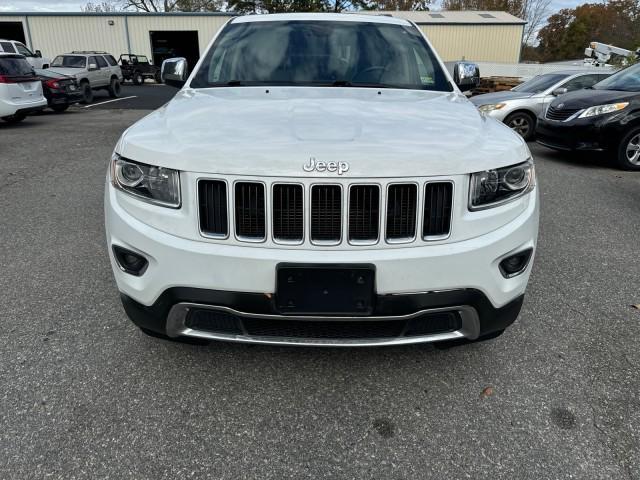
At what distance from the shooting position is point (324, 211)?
6.39 feet

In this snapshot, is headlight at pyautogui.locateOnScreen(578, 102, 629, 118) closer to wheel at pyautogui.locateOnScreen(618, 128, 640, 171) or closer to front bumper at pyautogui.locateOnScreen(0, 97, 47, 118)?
wheel at pyautogui.locateOnScreen(618, 128, 640, 171)

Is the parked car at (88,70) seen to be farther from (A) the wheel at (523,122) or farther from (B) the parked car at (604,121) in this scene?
(B) the parked car at (604,121)

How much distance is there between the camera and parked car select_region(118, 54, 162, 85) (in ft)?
96.2

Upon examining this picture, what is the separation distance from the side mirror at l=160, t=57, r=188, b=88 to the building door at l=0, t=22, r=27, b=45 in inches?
1506

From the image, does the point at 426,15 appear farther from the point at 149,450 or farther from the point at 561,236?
the point at 149,450

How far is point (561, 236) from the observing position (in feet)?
15.1

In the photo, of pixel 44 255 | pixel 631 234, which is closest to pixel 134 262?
pixel 44 255

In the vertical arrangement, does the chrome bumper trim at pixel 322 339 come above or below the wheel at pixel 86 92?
above

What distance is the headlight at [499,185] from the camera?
204cm

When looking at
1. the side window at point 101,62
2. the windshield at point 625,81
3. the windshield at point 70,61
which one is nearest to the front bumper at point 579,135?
the windshield at point 625,81

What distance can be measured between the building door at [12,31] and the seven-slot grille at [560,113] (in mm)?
37516

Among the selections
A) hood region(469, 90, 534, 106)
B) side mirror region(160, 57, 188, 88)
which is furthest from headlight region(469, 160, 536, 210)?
hood region(469, 90, 534, 106)

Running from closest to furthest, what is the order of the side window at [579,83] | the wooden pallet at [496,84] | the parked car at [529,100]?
the parked car at [529,100] → the side window at [579,83] → the wooden pallet at [496,84]

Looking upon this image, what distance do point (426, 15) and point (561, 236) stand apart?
116 ft
